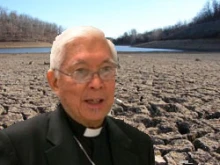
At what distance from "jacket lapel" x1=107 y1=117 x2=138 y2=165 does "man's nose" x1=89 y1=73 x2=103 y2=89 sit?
0.26 m

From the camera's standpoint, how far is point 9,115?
527cm

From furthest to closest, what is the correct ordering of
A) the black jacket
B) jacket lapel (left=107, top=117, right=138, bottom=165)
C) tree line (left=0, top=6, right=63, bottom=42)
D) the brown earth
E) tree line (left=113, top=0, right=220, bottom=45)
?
tree line (left=0, top=6, right=63, bottom=42), tree line (left=113, top=0, right=220, bottom=45), the brown earth, jacket lapel (left=107, top=117, right=138, bottom=165), the black jacket

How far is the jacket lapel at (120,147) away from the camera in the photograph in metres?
1.67

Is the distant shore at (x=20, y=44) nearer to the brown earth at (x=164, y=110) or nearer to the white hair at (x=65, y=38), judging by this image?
the brown earth at (x=164, y=110)

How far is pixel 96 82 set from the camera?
1581 mm

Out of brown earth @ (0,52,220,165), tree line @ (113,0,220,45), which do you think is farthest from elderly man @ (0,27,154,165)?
tree line @ (113,0,220,45)

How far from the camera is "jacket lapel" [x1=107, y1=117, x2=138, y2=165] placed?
1.67 metres

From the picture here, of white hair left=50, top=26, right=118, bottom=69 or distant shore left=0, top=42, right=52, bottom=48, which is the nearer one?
white hair left=50, top=26, right=118, bottom=69

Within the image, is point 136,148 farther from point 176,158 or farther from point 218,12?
point 218,12

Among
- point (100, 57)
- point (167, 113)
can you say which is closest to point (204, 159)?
point (167, 113)

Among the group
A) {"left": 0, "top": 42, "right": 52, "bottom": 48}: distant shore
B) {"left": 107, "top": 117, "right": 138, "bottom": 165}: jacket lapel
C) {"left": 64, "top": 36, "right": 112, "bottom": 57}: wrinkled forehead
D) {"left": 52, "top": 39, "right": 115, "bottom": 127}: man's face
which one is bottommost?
{"left": 0, "top": 42, "right": 52, "bottom": 48}: distant shore

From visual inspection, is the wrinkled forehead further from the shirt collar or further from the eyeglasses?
the shirt collar

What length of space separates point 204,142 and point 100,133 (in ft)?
8.71

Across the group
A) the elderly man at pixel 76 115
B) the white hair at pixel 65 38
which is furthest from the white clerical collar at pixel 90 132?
the white hair at pixel 65 38
